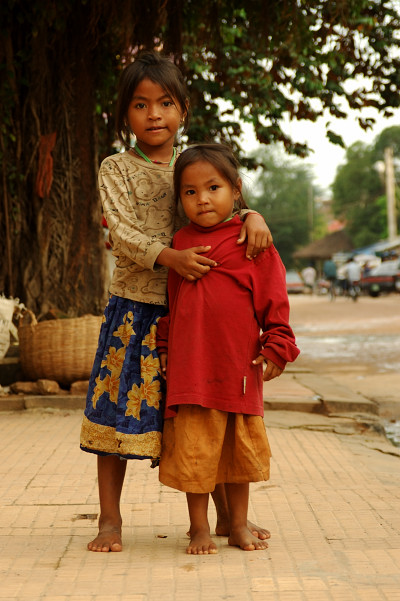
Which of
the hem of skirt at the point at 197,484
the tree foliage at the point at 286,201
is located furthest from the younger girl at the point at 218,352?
the tree foliage at the point at 286,201

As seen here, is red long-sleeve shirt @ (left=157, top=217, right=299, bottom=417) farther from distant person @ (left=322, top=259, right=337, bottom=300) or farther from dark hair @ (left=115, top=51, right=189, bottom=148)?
distant person @ (left=322, top=259, right=337, bottom=300)

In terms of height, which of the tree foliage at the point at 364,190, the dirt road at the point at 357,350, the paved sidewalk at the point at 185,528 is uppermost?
the tree foliage at the point at 364,190

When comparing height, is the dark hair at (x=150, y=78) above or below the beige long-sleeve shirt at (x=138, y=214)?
A: above

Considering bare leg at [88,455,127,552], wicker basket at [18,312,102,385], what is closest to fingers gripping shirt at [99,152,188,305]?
bare leg at [88,455,127,552]

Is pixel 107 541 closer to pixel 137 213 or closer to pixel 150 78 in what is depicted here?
pixel 137 213

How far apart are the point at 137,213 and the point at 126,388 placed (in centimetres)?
66

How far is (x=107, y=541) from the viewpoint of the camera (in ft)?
Answer: 10.2

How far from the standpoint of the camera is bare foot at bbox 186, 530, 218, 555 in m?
3.01

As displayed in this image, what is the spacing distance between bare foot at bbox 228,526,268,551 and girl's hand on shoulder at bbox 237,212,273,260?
0.99 metres

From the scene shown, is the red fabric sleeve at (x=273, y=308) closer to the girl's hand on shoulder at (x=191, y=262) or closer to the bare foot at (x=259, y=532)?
the girl's hand on shoulder at (x=191, y=262)

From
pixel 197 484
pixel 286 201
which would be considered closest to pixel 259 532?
pixel 197 484

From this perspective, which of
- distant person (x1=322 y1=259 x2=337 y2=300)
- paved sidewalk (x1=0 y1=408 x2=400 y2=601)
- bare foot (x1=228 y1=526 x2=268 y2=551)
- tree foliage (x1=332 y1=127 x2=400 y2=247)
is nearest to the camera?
paved sidewalk (x1=0 y1=408 x2=400 y2=601)

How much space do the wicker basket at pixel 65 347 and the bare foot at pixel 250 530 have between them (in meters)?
3.81

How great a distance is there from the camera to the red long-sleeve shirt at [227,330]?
2.98m
